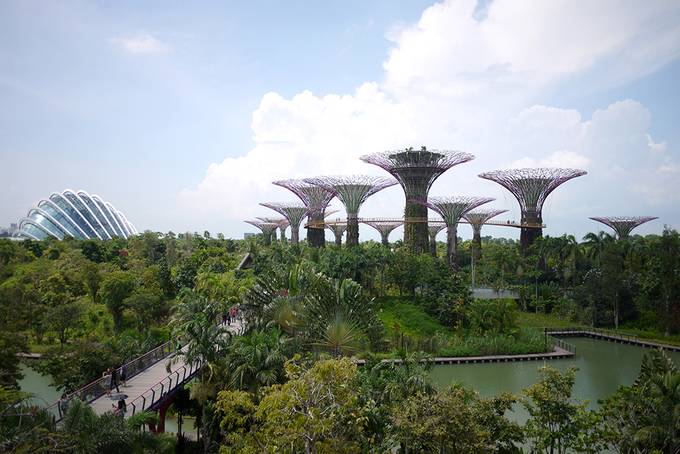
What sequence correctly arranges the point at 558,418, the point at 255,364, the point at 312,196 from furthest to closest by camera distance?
the point at 312,196
the point at 255,364
the point at 558,418

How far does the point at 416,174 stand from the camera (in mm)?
47688

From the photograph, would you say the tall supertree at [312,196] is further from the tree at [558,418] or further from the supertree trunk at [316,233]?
the tree at [558,418]

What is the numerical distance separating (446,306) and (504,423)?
67.9 ft

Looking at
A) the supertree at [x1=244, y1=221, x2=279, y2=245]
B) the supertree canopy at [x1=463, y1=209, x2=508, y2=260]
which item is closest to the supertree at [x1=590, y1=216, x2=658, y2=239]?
the supertree canopy at [x1=463, y1=209, x2=508, y2=260]

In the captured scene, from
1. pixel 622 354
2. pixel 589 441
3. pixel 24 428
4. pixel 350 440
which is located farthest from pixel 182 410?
pixel 622 354

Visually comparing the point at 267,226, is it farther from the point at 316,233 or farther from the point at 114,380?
the point at 114,380

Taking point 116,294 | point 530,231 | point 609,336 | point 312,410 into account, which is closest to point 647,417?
point 312,410

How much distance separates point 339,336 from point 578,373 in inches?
484

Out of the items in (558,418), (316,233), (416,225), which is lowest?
(558,418)

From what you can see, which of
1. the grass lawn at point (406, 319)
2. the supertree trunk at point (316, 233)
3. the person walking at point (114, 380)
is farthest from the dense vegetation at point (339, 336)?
the supertree trunk at point (316, 233)

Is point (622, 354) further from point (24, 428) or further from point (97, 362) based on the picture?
point (24, 428)

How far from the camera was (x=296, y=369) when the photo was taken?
10.4 meters

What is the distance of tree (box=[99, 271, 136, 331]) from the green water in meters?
18.9

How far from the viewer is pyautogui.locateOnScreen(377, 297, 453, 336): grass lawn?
31281 millimetres
